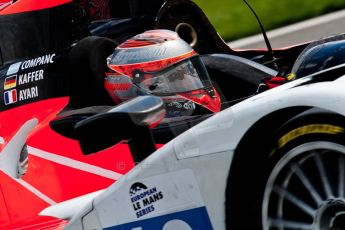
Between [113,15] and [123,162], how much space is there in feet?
5.98

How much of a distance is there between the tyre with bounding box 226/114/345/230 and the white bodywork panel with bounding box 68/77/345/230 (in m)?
0.05

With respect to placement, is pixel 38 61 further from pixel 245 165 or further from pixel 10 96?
pixel 245 165

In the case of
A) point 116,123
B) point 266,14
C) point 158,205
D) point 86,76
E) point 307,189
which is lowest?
point 266,14

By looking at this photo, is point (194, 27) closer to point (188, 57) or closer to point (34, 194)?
point (188, 57)

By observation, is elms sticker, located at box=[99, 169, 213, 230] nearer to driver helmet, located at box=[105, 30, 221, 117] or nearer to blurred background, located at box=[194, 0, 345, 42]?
driver helmet, located at box=[105, 30, 221, 117]

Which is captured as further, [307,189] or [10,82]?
[10,82]

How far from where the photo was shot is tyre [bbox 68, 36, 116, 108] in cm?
539

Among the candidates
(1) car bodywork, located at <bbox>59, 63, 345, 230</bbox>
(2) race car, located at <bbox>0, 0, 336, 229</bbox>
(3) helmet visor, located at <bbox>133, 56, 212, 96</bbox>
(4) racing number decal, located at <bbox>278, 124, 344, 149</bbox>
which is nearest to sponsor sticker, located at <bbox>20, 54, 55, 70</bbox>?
(2) race car, located at <bbox>0, 0, 336, 229</bbox>

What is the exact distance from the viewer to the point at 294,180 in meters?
3.09

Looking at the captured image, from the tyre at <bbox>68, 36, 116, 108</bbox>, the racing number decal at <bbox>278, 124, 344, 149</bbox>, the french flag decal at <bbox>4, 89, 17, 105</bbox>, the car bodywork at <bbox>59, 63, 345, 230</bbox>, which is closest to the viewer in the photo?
the racing number decal at <bbox>278, 124, 344, 149</bbox>

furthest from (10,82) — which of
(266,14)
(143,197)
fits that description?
(266,14)

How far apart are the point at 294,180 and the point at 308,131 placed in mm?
188

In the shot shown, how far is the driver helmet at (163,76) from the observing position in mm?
5293

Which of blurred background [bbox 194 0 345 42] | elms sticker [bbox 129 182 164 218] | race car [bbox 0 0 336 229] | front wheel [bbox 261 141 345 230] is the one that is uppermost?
front wheel [bbox 261 141 345 230]
